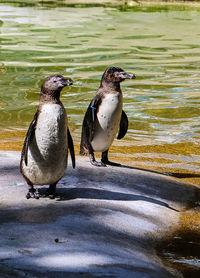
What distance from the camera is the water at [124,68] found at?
711cm

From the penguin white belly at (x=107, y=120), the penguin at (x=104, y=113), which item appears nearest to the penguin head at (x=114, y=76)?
the penguin at (x=104, y=113)

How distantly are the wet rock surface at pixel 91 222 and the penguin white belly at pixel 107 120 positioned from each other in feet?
0.83

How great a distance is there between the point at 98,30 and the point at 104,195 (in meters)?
16.8

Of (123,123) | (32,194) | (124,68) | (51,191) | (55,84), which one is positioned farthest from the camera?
(124,68)

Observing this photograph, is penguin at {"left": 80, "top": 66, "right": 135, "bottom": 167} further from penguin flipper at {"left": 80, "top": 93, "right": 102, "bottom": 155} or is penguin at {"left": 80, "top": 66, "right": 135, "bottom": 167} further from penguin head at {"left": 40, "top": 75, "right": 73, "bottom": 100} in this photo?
penguin head at {"left": 40, "top": 75, "right": 73, "bottom": 100}

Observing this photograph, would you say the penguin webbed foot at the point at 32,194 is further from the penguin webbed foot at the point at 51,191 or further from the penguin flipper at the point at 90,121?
the penguin flipper at the point at 90,121

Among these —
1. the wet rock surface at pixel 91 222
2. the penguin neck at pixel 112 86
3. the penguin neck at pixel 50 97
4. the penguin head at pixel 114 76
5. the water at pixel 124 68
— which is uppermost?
the penguin neck at pixel 50 97

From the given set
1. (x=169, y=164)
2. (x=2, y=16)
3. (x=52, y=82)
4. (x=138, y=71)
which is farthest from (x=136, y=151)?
(x=2, y=16)

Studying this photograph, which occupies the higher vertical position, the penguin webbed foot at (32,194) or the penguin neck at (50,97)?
the penguin neck at (50,97)

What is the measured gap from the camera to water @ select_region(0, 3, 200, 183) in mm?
7111

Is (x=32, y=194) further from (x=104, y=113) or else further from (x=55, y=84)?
(x=104, y=113)

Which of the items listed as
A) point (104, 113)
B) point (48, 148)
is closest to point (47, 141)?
point (48, 148)

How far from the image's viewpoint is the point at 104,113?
16.3 ft

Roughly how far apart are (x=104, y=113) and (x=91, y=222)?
1.64m
